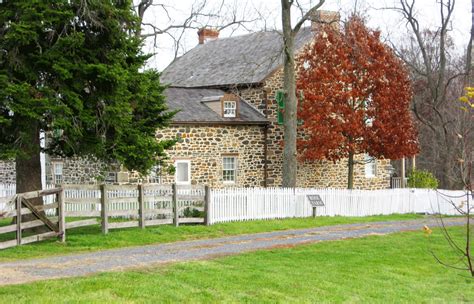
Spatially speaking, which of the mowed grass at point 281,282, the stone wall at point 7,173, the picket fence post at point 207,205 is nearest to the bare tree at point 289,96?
the picket fence post at point 207,205

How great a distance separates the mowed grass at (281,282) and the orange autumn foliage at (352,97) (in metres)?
12.1

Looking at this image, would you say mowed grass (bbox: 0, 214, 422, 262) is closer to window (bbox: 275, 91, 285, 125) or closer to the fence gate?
the fence gate

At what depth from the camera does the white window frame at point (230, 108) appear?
89.9ft

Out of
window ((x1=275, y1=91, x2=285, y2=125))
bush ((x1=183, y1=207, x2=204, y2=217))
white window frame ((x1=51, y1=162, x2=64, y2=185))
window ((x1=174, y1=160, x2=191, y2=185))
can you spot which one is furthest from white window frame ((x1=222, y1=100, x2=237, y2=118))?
bush ((x1=183, y1=207, x2=204, y2=217))

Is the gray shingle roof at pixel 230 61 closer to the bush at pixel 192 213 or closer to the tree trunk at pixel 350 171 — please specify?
the tree trunk at pixel 350 171

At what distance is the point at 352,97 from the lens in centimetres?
2711

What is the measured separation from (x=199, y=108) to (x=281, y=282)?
56.3ft

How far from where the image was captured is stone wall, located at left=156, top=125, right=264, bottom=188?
A: 26.2 metres

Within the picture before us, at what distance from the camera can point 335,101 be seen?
26891 mm

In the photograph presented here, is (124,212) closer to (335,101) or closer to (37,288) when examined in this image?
(37,288)

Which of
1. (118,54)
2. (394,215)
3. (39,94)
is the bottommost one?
(394,215)

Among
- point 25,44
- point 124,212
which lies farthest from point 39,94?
point 124,212

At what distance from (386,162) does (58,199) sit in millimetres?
21340

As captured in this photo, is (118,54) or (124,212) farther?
(124,212)
